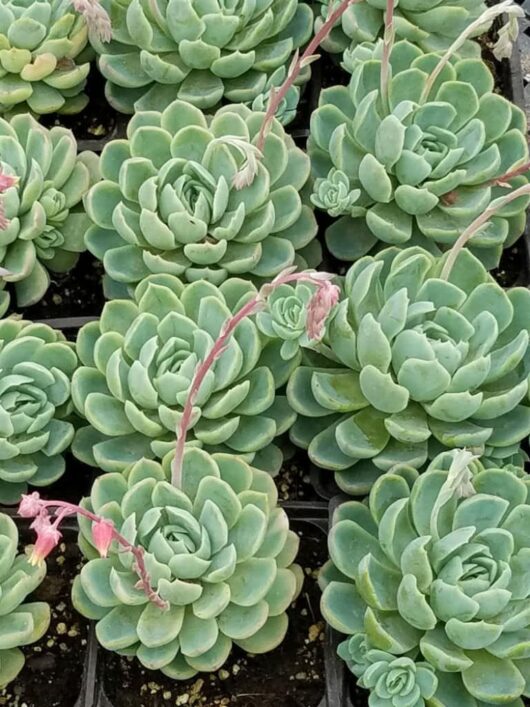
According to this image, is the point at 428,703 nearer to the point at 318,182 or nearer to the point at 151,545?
the point at 151,545

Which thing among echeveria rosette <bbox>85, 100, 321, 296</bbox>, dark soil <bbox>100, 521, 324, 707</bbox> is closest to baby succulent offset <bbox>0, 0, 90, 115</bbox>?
echeveria rosette <bbox>85, 100, 321, 296</bbox>

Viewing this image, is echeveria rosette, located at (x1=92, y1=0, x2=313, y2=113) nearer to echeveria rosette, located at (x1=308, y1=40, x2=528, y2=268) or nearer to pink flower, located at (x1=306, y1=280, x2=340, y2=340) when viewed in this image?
echeveria rosette, located at (x1=308, y1=40, x2=528, y2=268)

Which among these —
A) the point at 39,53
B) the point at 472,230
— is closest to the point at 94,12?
the point at 39,53

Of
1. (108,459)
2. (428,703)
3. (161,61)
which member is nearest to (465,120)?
(161,61)

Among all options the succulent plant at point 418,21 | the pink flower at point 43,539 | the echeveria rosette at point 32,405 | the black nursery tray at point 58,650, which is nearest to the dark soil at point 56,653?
the black nursery tray at point 58,650

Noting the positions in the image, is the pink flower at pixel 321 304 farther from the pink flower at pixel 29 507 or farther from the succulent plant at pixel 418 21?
the succulent plant at pixel 418 21

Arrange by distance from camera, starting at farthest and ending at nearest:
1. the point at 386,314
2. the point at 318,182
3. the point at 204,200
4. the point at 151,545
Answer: the point at 318,182, the point at 204,200, the point at 386,314, the point at 151,545
